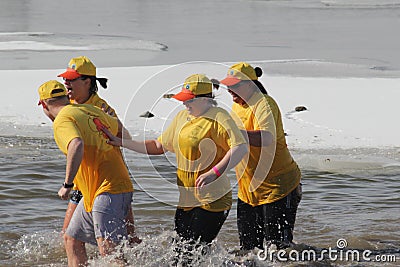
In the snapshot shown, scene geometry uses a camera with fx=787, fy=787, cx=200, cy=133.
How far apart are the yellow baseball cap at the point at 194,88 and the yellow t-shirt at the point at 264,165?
1.59 ft

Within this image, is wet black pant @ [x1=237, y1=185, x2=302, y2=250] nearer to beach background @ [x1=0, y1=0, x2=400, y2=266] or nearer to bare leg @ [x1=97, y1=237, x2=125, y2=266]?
beach background @ [x1=0, y1=0, x2=400, y2=266]

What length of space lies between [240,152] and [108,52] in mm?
10605

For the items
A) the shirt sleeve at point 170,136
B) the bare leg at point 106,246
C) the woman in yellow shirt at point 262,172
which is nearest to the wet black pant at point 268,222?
the woman in yellow shirt at point 262,172

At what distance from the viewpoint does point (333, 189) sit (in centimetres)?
822

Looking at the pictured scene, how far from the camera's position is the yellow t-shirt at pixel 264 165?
5.34 m

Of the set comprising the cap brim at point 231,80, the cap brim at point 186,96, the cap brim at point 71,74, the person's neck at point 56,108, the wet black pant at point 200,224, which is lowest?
the wet black pant at point 200,224

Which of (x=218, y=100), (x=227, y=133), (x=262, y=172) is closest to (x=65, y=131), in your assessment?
(x=227, y=133)

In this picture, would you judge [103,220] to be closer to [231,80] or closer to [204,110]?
[204,110]

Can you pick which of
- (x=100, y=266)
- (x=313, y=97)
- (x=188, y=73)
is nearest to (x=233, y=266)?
(x=100, y=266)

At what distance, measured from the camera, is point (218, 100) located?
5.46 meters

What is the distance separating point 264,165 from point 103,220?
4.09 ft

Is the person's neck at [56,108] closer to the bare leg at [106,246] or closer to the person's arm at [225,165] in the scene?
the bare leg at [106,246]

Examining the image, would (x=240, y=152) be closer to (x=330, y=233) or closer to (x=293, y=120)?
(x=330, y=233)

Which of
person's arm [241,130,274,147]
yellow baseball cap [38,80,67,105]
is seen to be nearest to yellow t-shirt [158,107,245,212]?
person's arm [241,130,274,147]
